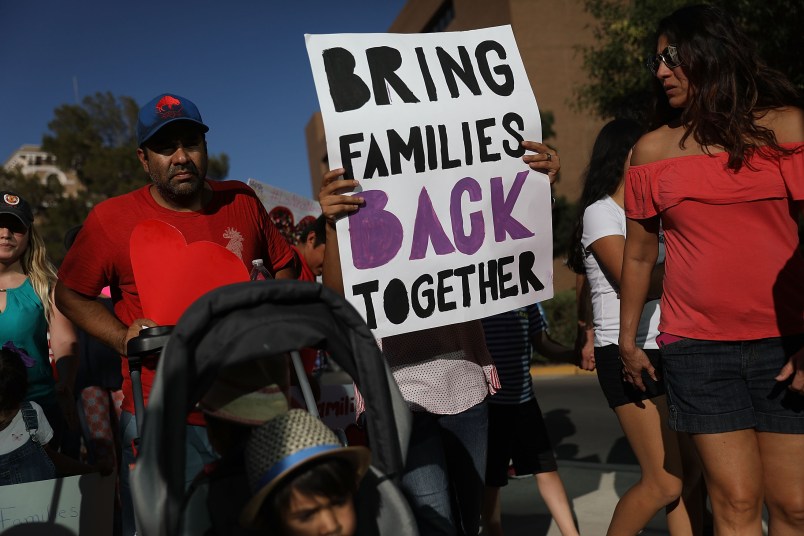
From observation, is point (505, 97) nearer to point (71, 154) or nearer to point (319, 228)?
point (319, 228)

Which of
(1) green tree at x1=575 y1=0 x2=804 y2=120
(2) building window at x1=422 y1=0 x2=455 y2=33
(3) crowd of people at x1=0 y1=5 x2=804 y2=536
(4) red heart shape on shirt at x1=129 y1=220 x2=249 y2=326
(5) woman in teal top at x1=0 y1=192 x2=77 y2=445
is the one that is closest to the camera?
(3) crowd of people at x1=0 y1=5 x2=804 y2=536

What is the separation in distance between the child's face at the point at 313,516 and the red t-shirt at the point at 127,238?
1.05 m

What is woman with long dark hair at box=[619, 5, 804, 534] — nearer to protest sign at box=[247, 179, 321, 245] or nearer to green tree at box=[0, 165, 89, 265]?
protest sign at box=[247, 179, 321, 245]

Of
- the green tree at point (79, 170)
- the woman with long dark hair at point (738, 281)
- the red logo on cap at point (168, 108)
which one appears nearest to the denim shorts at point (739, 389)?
the woman with long dark hair at point (738, 281)

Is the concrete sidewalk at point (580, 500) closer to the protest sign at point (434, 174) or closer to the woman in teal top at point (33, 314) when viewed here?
the protest sign at point (434, 174)

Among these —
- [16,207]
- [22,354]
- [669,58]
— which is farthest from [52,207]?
[669,58]

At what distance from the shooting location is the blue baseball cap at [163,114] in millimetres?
3018


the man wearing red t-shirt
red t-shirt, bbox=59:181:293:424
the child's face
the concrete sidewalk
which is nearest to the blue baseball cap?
the man wearing red t-shirt

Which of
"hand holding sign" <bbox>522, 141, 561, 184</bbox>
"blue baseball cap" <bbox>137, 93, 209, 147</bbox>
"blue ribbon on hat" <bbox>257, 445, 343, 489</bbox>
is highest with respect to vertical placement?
"blue baseball cap" <bbox>137, 93, 209, 147</bbox>

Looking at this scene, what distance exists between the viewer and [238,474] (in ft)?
7.29

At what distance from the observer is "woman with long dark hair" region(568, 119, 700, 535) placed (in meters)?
3.48

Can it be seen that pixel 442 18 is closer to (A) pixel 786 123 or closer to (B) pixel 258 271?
(B) pixel 258 271

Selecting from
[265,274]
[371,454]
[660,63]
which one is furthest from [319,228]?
[371,454]

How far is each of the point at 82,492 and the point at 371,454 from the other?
1.89 metres
